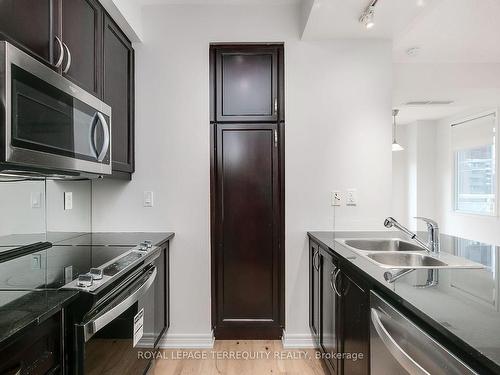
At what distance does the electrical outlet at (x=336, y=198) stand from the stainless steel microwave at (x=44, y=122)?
166 centimetres

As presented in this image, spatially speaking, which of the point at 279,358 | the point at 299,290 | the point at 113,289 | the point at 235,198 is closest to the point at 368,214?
the point at 299,290

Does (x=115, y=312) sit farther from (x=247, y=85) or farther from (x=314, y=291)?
(x=247, y=85)

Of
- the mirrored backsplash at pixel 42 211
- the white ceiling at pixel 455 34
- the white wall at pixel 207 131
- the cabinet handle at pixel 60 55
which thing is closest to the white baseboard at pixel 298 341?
the white wall at pixel 207 131

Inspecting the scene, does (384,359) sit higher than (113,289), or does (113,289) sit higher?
(113,289)

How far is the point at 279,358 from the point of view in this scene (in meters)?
2.17

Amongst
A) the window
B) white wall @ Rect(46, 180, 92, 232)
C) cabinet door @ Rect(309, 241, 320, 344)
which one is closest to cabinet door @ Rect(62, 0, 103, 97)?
white wall @ Rect(46, 180, 92, 232)

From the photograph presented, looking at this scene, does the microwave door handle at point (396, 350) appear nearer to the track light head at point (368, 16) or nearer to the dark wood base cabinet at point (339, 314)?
the dark wood base cabinet at point (339, 314)

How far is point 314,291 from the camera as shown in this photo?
2201mm

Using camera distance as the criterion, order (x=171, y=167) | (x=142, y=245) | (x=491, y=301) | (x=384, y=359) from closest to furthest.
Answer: (x=491, y=301) → (x=384, y=359) → (x=142, y=245) → (x=171, y=167)

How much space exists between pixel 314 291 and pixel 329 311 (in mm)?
408

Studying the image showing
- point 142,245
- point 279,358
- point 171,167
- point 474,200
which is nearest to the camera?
point 142,245

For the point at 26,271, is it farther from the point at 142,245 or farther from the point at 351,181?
the point at 351,181

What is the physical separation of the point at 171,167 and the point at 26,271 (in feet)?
4.24

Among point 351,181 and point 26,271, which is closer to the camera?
point 26,271
